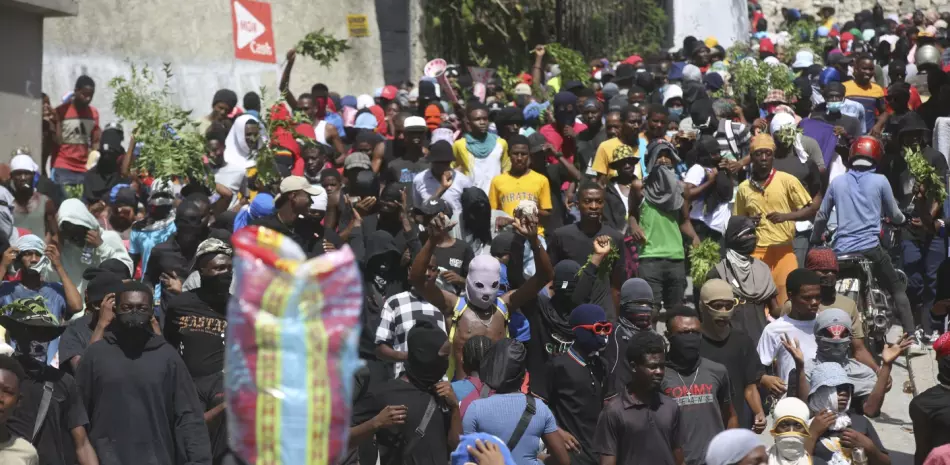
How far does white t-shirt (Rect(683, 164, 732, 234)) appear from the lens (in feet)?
40.9

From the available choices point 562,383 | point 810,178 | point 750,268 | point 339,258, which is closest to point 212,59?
point 810,178

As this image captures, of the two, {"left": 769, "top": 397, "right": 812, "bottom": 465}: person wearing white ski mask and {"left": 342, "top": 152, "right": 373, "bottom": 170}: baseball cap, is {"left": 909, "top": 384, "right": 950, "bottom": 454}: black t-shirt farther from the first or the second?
{"left": 342, "top": 152, "right": 373, "bottom": 170}: baseball cap

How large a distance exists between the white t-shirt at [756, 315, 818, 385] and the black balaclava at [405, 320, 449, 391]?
7.94ft

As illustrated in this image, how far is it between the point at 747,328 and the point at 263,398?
258 inches

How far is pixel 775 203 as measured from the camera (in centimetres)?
1150

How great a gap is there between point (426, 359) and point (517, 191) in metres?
4.62

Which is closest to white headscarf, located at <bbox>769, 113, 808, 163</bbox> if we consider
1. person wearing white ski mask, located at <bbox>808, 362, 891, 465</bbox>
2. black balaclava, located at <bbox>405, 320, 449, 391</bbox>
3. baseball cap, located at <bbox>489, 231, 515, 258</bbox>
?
baseball cap, located at <bbox>489, 231, 515, 258</bbox>

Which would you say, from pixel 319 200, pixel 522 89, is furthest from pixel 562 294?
pixel 522 89

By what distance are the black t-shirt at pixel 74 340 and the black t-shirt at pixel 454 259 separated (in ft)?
7.58

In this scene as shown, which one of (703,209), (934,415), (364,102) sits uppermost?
(364,102)

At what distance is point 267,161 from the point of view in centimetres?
1260

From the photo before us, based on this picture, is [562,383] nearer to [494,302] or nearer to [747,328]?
[494,302]

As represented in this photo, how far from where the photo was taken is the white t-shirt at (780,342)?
8.87 meters

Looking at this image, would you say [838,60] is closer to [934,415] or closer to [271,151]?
[271,151]
